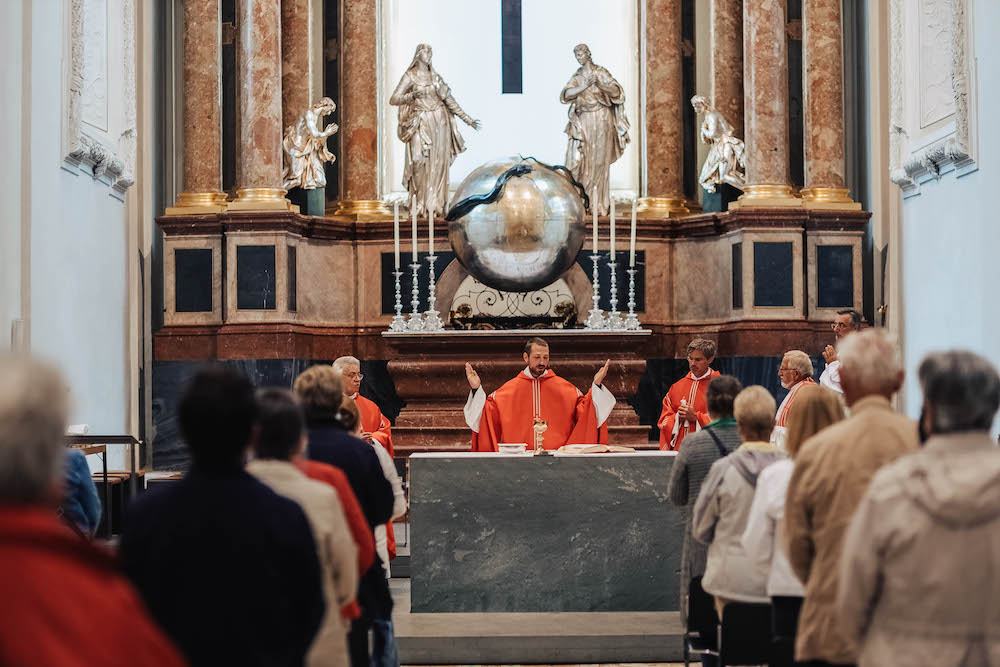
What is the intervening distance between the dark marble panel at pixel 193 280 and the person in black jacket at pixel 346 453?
8.34 meters

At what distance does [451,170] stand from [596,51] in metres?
2.02

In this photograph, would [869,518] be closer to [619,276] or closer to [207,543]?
[207,543]

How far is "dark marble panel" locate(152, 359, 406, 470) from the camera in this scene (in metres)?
13.1

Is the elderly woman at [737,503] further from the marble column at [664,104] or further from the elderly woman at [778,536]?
the marble column at [664,104]

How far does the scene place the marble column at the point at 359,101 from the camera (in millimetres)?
14617

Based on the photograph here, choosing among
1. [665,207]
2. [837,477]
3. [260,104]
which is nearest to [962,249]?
[665,207]

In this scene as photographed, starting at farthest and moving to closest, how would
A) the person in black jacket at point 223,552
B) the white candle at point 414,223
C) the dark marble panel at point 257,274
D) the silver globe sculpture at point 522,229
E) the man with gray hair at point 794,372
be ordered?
the dark marble panel at point 257,274 → the white candle at point 414,223 → the silver globe sculpture at point 522,229 → the man with gray hair at point 794,372 → the person in black jacket at point 223,552

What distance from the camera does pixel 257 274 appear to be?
13.2 meters

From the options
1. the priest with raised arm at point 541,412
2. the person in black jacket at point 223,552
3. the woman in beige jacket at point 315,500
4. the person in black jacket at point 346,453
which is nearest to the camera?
the person in black jacket at point 223,552

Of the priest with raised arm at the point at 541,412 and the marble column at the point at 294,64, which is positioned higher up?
the marble column at the point at 294,64

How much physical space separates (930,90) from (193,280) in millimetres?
6836

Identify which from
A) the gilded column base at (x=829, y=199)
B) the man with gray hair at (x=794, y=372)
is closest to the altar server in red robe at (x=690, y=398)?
the man with gray hair at (x=794, y=372)

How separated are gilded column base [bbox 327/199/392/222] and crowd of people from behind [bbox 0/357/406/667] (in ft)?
29.4

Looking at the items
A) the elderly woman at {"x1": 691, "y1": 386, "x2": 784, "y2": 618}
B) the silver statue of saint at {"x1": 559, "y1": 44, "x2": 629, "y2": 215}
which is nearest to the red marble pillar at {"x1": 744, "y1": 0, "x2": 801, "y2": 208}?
the silver statue of saint at {"x1": 559, "y1": 44, "x2": 629, "y2": 215}
